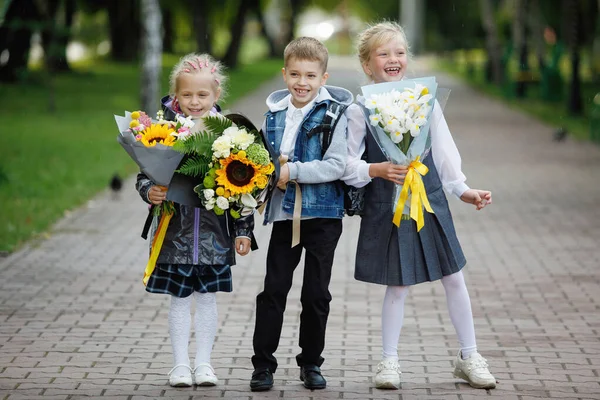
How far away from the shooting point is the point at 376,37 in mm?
5496

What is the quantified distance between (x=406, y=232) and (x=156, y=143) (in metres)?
1.26

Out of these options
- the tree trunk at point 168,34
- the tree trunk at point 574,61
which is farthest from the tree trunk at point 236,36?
the tree trunk at point 574,61

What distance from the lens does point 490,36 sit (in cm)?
3966

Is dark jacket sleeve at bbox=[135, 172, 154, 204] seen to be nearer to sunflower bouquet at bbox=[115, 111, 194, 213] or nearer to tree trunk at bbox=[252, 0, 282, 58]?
sunflower bouquet at bbox=[115, 111, 194, 213]

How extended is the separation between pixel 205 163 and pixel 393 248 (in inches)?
39.2

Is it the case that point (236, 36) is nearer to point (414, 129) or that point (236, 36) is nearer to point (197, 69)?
point (197, 69)

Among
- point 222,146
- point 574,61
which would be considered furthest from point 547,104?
point 222,146

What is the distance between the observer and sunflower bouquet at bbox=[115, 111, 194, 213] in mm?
5258

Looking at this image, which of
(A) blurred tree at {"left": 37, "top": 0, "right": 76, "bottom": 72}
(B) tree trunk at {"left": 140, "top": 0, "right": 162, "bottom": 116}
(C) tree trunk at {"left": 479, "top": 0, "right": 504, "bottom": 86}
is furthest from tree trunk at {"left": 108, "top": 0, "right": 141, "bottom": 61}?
(B) tree trunk at {"left": 140, "top": 0, "right": 162, "bottom": 116}

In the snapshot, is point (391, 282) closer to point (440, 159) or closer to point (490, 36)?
point (440, 159)

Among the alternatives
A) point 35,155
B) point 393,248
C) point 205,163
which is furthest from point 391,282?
point 35,155

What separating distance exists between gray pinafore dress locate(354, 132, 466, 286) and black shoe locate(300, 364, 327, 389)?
0.50 metres

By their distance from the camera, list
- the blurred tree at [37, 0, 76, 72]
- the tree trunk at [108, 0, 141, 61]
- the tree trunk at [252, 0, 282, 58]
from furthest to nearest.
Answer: the tree trunk at [252, 0, 282, 58], the tree trunk at [108, 0, 141, 61], the blurred tree at [37, 0, 76, 72]

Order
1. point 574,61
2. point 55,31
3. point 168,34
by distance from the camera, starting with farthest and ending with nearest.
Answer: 1. point 168,34
2. point 55,31
3. point 574,61
